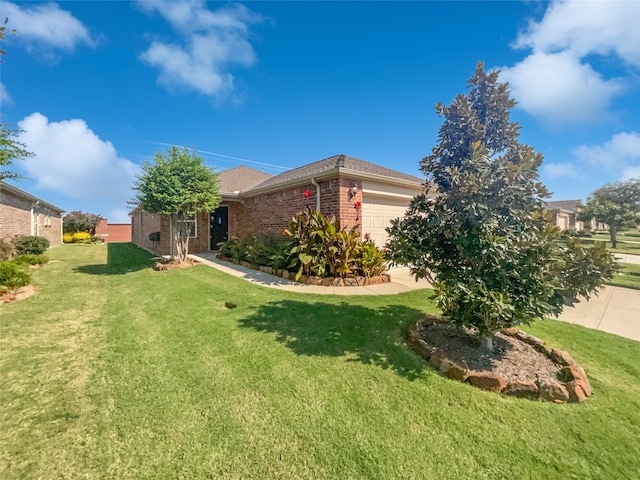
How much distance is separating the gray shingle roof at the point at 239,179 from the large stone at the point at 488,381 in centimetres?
1219

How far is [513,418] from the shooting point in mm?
2457

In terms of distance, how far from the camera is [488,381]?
2869mm

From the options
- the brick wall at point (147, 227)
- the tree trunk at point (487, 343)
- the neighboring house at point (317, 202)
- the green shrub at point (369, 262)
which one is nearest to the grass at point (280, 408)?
the tree trunk at point (487, 343)

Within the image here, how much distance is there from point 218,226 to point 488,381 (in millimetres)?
13271

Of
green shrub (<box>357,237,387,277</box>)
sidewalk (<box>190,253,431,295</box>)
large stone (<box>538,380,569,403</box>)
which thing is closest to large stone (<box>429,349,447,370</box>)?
large stone (<box>538,380,569,403</box>)

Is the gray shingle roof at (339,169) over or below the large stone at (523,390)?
over

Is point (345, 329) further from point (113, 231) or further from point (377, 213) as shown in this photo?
point (113, 231)

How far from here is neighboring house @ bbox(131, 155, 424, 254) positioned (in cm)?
815

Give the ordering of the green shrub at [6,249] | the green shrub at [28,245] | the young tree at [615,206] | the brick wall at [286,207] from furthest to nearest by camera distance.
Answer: the young tree at [615,206] < the green shrub at [28,245] < the green shrub at [6,249] < the brick wall at [286,207]

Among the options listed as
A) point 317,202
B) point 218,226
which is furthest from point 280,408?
point 218,226

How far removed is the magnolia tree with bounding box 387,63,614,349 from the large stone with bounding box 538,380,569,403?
0.64 meters

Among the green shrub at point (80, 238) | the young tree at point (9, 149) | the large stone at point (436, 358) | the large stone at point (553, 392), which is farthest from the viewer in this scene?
the green shrub at point (80, 238)

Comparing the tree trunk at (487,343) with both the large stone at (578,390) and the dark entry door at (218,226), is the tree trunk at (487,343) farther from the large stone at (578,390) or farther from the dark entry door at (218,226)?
the dark entry door at (218,226)

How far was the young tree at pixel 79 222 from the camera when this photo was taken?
26922mm
